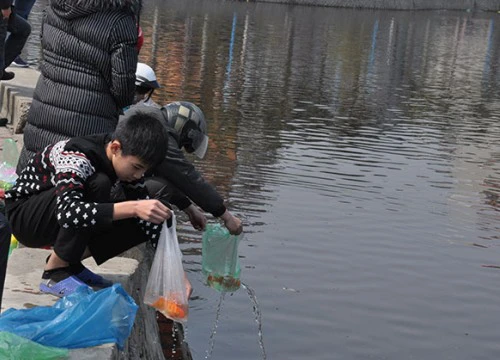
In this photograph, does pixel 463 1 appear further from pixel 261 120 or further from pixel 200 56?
pixel 261 120

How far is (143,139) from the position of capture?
173 inches

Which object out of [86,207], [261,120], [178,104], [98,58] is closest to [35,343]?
[86,207]

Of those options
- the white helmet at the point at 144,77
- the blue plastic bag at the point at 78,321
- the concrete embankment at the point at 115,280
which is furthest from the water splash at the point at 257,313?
the blue plastic bag at the point at 78,321

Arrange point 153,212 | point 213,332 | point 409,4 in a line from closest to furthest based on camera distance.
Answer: point 153,212 < point 213,332 < point 409,4

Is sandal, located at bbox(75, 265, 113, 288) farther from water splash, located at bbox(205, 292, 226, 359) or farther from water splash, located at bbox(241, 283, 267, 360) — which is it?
water splash, located at bbox(241, 283, 267, 360)

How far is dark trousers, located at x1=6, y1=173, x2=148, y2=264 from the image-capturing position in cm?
454

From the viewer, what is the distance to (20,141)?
Result: 819 cm

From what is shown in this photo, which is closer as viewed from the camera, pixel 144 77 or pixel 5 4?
pixel 144 77

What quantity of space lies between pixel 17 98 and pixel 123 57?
Answer: 4069 mm

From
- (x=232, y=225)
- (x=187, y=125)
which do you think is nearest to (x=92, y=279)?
(x=232, y=225)

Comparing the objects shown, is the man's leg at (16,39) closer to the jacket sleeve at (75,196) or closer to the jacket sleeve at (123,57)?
the jacket sleeve at (123,57)

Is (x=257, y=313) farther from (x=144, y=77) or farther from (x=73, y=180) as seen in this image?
(x=73, y=180)

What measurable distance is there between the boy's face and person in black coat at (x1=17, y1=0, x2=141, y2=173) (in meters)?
0.82

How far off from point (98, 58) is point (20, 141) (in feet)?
9.99
